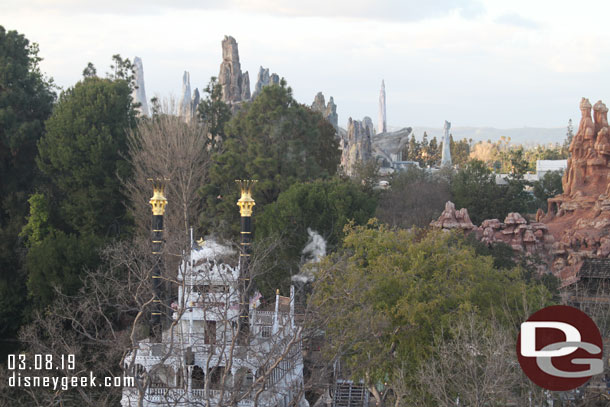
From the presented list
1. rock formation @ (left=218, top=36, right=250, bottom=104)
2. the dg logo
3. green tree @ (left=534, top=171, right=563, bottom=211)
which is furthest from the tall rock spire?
the dg logo

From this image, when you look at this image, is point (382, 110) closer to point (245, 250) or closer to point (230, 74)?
point (230, 74)

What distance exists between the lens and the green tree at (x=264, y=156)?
120 feet

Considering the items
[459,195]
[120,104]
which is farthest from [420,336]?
[459,195]

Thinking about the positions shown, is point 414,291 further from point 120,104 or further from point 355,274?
point 120,104

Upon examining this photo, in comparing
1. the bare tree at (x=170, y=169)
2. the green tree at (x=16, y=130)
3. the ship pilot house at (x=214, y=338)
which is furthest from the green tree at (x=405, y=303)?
the green tree at (x=16, y=130)

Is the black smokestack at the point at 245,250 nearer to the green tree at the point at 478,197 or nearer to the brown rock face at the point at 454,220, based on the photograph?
the brown rock face at the point at 454,220

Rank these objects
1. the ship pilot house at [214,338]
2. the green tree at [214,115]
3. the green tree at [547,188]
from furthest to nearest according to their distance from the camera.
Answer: the green tree at [547,188], the green tree at [214,115], the ship pilot house at [214,338]

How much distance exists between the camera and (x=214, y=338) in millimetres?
21562

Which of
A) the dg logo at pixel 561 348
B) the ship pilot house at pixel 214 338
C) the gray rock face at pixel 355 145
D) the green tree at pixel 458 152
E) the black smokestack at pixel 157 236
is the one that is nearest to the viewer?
the dg logo at pixel 561 348

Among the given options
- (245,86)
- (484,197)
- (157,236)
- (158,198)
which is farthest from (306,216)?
(245,86)

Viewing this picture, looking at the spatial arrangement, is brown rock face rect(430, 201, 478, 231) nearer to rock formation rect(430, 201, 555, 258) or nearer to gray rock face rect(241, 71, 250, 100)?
rock formation rect(430, 201, 555, 258)

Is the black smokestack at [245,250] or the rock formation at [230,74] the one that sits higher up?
the rock formation at [230,74]

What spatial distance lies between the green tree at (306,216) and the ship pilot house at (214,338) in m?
5.25

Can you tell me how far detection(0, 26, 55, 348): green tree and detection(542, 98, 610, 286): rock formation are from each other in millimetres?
23791
